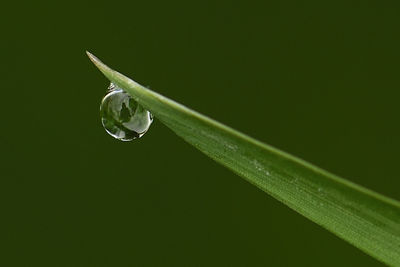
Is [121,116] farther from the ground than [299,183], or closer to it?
closer to it

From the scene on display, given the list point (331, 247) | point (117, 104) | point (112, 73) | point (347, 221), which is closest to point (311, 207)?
point (347, 221)

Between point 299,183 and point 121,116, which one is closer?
point 299,183

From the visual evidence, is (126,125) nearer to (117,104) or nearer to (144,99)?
(117,104)

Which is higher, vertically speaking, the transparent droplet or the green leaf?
the green leaf

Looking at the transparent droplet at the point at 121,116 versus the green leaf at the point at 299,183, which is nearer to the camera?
the green leaf at the point at 299,183

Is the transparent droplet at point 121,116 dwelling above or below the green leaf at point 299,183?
below
